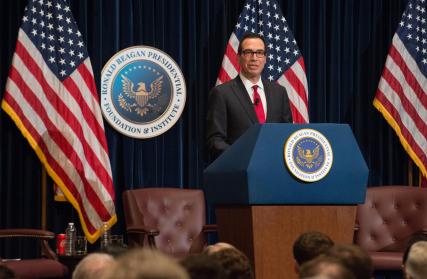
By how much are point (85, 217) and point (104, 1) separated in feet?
6.72

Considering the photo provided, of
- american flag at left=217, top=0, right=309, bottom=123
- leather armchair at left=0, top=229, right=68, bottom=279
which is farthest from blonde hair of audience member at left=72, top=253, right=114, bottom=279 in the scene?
american flag at left=217, top=0, right=309, bottom=123

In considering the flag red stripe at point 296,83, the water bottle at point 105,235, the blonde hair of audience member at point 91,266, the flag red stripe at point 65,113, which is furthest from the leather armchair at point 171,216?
the blonde hair of audience member at point 91,266

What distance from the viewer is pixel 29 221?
7805 mm

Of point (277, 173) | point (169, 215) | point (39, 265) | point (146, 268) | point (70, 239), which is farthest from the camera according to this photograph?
point (169, 215)

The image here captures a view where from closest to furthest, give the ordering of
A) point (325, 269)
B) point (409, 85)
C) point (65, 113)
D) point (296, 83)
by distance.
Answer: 1. point (325, 269)
2. point (65, 113)
3. point (296, 83)
4. point (409, 85)

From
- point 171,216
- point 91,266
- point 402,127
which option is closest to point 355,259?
point 91,266

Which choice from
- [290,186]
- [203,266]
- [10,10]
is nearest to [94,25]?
[10,10]

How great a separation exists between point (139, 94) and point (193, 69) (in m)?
0.59

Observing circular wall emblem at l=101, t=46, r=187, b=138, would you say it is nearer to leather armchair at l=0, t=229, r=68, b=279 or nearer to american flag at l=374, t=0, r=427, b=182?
leather armchair at l=0, t=229, r=68, b=279

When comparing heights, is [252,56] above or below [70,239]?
above

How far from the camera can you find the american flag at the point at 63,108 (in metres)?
7.62

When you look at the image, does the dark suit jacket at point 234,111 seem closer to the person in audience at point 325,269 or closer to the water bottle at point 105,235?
the water bottle at point 105,235

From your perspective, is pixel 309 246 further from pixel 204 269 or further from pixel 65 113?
pixel 65 113

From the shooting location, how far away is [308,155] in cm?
471
